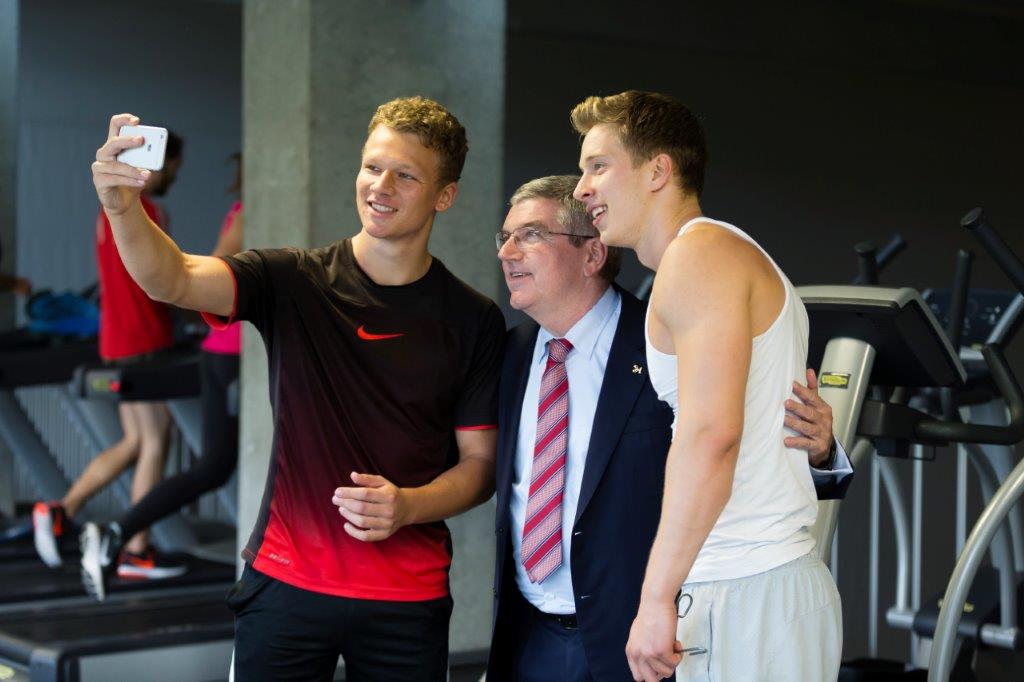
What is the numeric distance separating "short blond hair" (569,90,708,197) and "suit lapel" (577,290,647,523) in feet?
0.91

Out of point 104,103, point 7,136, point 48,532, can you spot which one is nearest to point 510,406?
point 48,532

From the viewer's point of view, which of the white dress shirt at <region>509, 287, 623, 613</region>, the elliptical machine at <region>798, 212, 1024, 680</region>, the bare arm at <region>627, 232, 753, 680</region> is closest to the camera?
the bare arm at <region>627, 232, 753, 680</region>

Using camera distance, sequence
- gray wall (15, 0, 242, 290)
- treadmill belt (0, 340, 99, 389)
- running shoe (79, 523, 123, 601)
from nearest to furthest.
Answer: running shoe (79, 523, 123, 601), treadmill belt (0, 340, 99, 389), gray wall (15, 0, 242, 290)

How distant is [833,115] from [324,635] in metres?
6.57

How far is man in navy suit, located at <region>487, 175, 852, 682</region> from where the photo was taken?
188 centimetres

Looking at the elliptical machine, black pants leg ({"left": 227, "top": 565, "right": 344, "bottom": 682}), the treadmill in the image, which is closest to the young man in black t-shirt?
black pants leg ({"left": 227, "top": 565, "right": 344, "bottom": 682})

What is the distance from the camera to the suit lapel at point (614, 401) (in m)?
1.89

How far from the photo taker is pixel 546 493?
1.95m

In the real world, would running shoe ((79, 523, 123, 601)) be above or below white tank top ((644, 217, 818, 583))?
below

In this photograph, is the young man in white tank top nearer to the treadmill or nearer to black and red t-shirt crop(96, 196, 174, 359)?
the treadmill

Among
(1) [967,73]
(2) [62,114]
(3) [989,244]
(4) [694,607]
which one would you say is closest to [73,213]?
(2) [62,114]

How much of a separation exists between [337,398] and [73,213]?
7.73m

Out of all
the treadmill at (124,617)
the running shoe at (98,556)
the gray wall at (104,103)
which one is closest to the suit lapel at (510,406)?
the treadmill at (124,617)

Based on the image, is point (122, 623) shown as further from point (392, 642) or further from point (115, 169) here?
point (115, 169)
